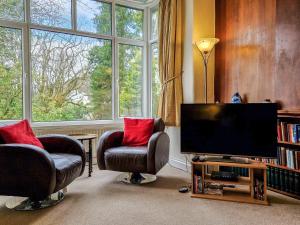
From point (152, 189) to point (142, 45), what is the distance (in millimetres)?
2895

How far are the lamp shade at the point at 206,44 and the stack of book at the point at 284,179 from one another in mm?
1699

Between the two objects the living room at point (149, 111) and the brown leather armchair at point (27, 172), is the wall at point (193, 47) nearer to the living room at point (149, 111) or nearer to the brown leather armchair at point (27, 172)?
the living room at point (149, 111)

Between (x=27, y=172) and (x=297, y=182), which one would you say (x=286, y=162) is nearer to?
(x=297, y=182)

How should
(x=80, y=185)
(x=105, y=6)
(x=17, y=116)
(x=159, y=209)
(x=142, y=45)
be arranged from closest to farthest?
(x=159, y=209) < (x=80, y=185) < (x=17, y=116) < (x=105, y=6) < (x=142, y=45)

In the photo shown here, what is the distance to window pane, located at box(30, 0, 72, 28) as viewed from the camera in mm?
3939

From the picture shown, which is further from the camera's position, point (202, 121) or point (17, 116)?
point (17, 116)

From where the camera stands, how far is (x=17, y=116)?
385cm

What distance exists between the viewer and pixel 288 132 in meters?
2.75

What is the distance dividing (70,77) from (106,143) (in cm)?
162

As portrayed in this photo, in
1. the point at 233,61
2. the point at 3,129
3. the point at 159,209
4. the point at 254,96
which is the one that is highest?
the point at 233,61

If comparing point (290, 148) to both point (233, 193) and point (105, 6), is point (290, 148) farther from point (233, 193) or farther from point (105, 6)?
point (105, 6)

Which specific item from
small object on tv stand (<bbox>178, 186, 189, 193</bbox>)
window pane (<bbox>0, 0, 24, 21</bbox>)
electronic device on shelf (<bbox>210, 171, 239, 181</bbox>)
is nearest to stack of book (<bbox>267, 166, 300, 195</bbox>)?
electronic device on shelf (<bbox>210, 171, 239, 181</bbox>)

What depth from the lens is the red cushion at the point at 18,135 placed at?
2.55 meters

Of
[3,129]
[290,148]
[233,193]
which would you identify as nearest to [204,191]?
[233,193]
